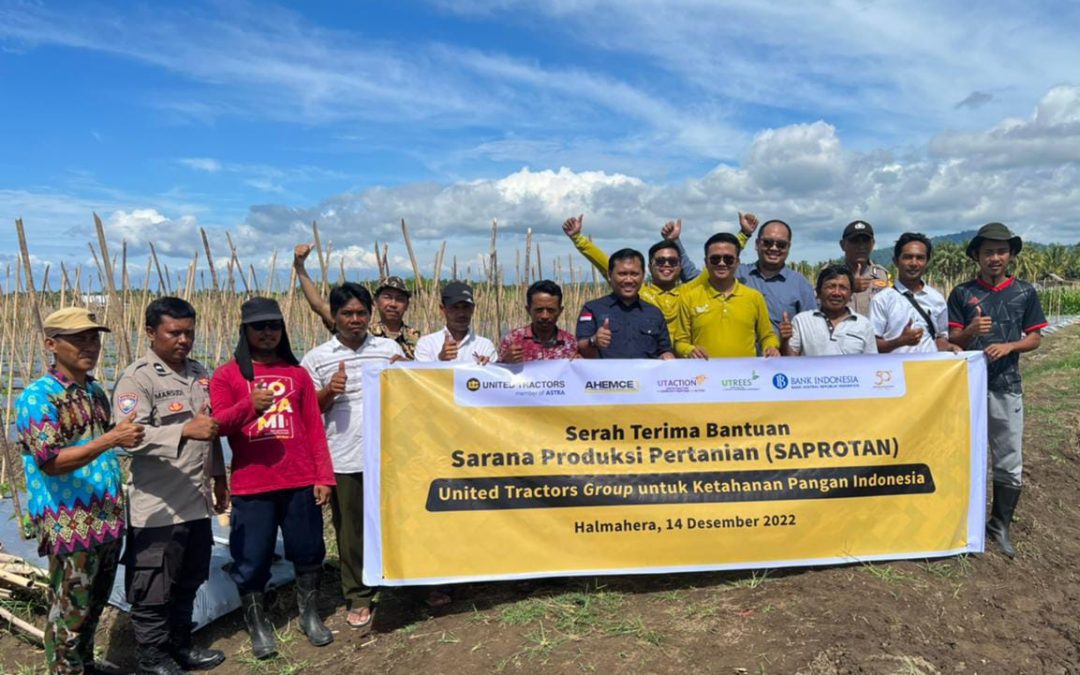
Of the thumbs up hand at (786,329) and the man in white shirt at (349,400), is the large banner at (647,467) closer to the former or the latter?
the man in white shirt at (349,400)

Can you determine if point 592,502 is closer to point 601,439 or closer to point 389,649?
point 601,439

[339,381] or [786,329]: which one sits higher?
[786,329]

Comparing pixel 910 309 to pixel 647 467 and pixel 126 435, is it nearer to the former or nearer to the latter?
pixel 647 467

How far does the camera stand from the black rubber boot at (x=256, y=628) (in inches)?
125

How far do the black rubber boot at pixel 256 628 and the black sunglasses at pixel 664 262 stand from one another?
2.70 metres

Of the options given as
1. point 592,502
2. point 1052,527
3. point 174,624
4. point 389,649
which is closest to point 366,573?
point 389,649

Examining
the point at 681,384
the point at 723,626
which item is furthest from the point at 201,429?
the point at 723,626

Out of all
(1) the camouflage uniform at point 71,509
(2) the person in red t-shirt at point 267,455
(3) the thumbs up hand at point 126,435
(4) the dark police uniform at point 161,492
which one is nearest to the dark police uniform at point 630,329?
(2) the person in red t-shirt at point 267,455

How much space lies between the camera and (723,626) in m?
2.91

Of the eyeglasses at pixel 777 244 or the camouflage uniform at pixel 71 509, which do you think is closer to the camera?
the camouflage uniform at pixel 71 509

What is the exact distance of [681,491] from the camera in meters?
3.37

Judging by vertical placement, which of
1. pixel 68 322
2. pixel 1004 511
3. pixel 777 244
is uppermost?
pixel 777 244

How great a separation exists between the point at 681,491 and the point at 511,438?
90 cm

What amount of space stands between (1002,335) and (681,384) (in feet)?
6.29
